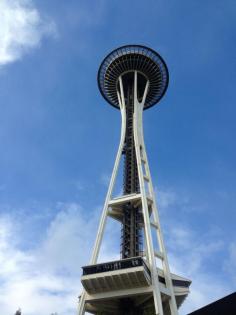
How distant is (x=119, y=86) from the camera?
257 feet

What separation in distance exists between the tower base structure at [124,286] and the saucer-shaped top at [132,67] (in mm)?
45937

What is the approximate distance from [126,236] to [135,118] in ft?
80.9

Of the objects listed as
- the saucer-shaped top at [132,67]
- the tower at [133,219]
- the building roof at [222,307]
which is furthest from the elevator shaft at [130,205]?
the building roof at [222,307]

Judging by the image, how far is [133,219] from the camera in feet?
186

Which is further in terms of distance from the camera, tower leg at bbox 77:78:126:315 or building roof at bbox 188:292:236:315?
tower leg at bbox 77:78:126:315

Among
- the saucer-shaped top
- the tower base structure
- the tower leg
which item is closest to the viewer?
the tower base structure

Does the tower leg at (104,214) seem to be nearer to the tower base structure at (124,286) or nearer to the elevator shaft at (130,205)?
Answer: the tower base structure at (124,286)

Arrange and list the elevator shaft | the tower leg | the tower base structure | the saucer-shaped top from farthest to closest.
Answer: the saucer-shaped top < the elevator shaft < the tower leg < the tower base structure

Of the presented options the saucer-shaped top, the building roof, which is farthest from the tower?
the building roof

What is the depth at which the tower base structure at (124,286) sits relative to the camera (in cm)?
4438

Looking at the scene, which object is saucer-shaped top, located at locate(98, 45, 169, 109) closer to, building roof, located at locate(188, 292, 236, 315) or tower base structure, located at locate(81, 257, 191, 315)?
tower base structure, located at locate(81, 257, 191, 315)

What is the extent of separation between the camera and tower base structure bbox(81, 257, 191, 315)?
4438 centimetres

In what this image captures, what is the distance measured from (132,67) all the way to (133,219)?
36944 mm

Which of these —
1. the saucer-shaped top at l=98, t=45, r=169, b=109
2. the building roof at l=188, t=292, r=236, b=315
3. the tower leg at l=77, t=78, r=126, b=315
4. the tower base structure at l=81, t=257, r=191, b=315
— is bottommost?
the building roof at l=188, t=292, r=236, b=315
